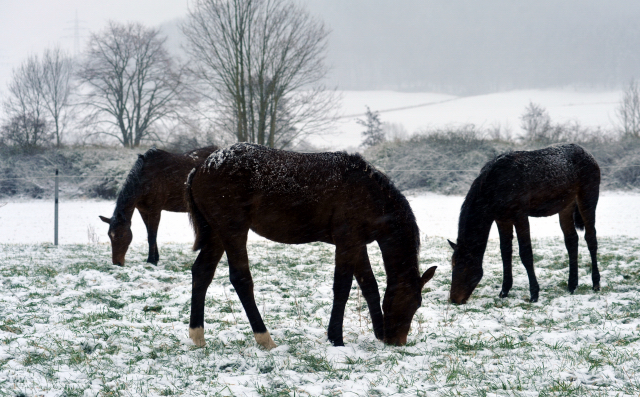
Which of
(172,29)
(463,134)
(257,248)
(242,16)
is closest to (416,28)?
(172,29)

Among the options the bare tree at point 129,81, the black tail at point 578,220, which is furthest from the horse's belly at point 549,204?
the bare tree at point 129,81

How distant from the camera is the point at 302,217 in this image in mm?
3562

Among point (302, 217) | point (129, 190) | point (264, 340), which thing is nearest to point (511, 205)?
point (302, 217)

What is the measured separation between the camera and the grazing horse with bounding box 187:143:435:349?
11.6ft

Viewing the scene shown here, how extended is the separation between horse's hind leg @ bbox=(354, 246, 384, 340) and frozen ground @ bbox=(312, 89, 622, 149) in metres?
27.9

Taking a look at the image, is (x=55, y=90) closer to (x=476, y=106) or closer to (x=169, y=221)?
(x=169, y=221)

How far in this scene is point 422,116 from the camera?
41469 mm

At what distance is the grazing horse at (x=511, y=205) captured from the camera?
17.0 ft

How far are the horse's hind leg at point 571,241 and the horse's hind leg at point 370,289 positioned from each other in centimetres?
310

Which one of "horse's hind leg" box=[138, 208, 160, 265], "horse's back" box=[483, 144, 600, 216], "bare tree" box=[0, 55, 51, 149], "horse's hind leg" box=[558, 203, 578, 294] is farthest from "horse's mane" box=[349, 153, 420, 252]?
"bare tree" box=[0, 55, 51, 149]

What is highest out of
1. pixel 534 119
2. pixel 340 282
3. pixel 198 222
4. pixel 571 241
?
pixel 534 119

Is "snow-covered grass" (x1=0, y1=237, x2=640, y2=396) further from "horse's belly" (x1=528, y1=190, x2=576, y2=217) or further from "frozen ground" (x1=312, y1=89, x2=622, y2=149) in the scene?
"frozen ground" (x1=312, y1=89, x2=622, y2=149)

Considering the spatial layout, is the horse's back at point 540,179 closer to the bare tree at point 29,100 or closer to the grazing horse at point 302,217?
the grazing horse at point 302,217

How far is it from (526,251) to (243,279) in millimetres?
3649
